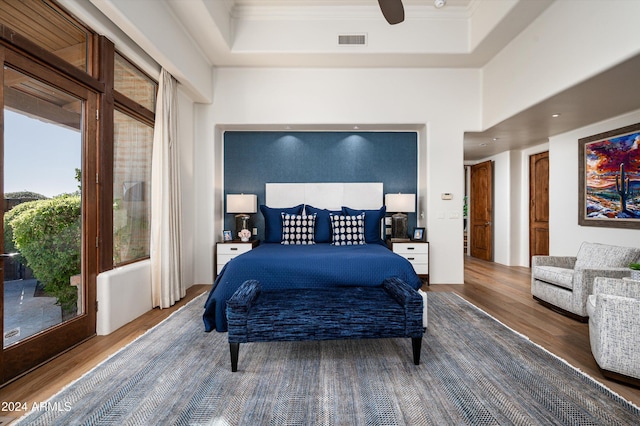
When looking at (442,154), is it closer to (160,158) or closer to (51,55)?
(160,158)

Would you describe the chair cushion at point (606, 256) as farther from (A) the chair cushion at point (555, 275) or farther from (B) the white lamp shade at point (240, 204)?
(B) the white lamp shade at point (240, 204)

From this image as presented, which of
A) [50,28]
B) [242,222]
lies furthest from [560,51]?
[50,28]

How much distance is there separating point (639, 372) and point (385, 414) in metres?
1.69

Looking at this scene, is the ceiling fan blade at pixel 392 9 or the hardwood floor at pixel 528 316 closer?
the hardwood floor at pixel 528 316

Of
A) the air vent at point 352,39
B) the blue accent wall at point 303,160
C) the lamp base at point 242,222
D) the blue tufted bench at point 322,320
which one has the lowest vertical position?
the blue tufted bench at point 322,320

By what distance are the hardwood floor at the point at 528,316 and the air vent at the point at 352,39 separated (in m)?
3.63

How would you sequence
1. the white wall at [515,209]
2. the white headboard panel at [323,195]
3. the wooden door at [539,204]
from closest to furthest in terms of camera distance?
the white headboard panel at [323,195] < the wooden door at [539,204] < the white wall at [515,209]

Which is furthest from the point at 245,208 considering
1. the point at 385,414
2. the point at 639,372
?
the point at 639,372

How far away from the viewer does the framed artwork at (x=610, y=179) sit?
3.80 metres

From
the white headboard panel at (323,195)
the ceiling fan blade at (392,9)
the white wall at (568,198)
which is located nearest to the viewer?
the ceiling fan blade at (392,9)

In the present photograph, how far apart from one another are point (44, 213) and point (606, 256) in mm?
5442

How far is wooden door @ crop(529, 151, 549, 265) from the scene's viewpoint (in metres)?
5.75

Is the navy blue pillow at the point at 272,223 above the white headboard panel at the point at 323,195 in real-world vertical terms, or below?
below

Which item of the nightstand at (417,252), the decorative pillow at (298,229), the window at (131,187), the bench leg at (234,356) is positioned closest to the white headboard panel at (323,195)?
the decorative pillow at (298,229)
